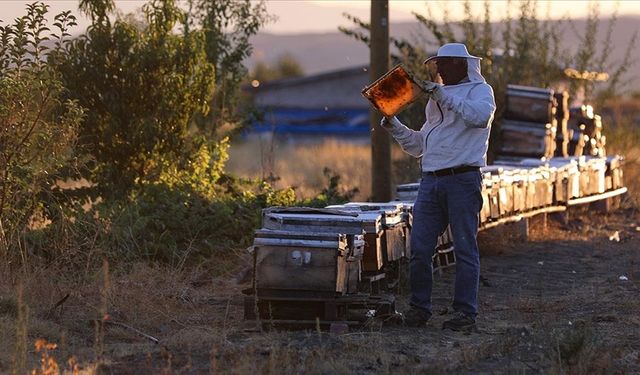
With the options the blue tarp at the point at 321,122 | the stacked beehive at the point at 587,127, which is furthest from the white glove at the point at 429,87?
the blue tarp at the point at 321,122

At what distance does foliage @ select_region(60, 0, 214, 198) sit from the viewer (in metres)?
14.5

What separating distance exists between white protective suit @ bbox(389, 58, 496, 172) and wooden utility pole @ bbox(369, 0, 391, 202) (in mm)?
5843

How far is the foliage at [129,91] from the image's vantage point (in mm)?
14508

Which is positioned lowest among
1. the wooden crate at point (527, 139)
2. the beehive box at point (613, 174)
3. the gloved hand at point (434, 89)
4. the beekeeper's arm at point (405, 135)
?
the beehive box at point (613, 174)

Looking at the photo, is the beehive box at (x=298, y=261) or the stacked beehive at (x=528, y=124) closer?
the beehive box at (x=298, y=261)

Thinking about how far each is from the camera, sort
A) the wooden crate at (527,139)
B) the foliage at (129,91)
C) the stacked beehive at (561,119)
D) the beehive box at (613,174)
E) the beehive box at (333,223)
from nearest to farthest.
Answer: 1. the beehive box at (333,223)
2. the foliage at (129,91)
3. the wooden crate at (527,139)
4. the beehive box at (613,174)
5. the stacked beehive at (561,119)

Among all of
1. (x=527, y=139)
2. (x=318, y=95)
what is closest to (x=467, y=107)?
(x=527, y=139)

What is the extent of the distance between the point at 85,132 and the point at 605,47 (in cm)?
1222

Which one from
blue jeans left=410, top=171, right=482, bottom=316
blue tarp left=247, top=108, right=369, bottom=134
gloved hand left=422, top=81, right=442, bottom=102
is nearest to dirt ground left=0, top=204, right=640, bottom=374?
blue jeans left=410, top=171, right=482, bottom=316

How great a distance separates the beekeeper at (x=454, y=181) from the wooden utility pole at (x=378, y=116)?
19.1 ft

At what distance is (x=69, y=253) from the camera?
11.7 metres

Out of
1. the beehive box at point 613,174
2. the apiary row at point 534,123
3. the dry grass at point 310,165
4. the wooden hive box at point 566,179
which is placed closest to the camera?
the wooden hive box at point 566,179

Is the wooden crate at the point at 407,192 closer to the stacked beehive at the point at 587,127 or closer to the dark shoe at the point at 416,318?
the dark shoe at the point at 416,318

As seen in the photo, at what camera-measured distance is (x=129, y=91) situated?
578 inches
